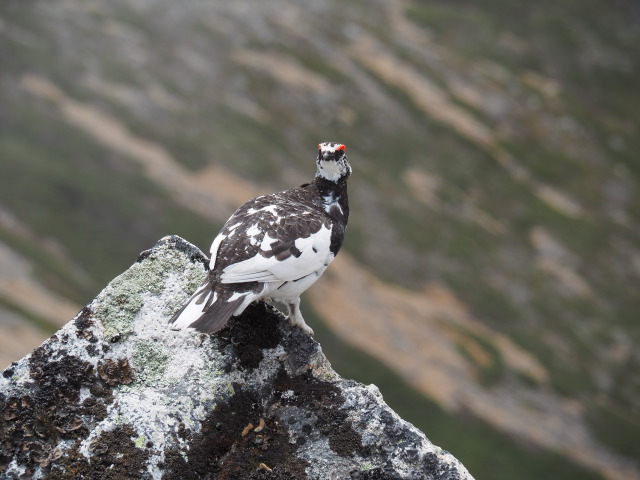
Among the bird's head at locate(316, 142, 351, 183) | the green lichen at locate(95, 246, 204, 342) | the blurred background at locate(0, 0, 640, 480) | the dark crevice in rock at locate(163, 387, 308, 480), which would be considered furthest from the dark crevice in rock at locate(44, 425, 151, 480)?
the blurred background at locate(0, 0, 640, 480)

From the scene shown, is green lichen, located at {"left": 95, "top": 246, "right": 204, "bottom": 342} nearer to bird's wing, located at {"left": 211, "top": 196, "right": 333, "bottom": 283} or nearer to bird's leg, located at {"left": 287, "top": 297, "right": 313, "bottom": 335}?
bird's wing, located at {"left": 211, "top": 196, "right": 333, "bottom": 283}

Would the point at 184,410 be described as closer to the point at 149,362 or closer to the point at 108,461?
the point at 149,362

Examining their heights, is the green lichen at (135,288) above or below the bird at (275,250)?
below

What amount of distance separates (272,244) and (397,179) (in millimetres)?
52776

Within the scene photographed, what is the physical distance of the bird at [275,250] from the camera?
387 inches

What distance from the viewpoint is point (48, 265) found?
4062 cm

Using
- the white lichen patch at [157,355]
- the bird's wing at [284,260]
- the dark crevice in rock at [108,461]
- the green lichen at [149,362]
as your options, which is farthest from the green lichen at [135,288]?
the dark crevice in rock at [108,461]

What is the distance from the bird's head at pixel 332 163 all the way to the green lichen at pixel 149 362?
4.32 m

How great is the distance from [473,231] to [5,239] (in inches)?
1370

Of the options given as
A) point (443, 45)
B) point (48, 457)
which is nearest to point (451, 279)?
point (443, 45)

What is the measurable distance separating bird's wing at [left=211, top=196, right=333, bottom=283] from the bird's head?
97 cm

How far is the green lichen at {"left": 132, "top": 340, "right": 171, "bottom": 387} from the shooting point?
9555mm

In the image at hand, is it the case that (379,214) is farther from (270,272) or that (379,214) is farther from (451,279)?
(270,272)

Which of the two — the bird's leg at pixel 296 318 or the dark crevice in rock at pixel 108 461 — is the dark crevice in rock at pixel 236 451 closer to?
the dark crevice in rock at pixel 108 461
